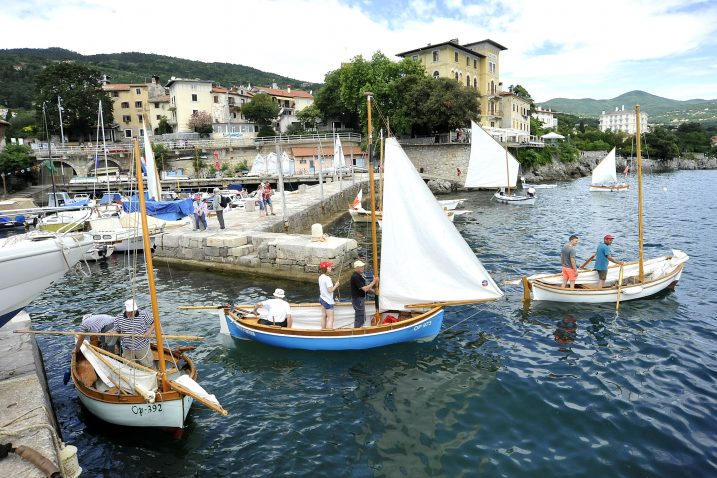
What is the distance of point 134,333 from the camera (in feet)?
29.6

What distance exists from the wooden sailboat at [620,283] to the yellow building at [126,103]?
82.6m

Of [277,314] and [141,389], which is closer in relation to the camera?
[141,389]

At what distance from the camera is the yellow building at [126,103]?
8112 cm

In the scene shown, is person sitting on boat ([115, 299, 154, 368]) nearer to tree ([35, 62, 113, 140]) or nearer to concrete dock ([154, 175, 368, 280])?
concrete dock ([154, 175, 368, 280])

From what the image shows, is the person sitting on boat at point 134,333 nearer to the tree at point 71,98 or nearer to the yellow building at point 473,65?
the yellow building at point 473,65

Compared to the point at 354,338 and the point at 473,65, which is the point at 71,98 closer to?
the point at 473,65

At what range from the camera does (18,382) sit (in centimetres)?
840

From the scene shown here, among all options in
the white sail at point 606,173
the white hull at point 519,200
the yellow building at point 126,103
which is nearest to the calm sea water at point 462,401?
the white hull at point 519,200

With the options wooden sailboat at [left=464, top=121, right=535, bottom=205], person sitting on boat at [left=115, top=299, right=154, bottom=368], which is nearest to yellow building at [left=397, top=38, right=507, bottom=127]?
wooden sailboat at [left=464, top=121, right=535, bottom=205]

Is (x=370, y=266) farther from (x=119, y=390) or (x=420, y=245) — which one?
(x=119, y=390)

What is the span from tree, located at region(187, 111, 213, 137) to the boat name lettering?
230ft

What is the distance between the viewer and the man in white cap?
37.8ft

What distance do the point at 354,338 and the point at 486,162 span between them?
32.0 meters

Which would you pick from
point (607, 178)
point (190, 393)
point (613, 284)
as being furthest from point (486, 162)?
point (190, 393)
